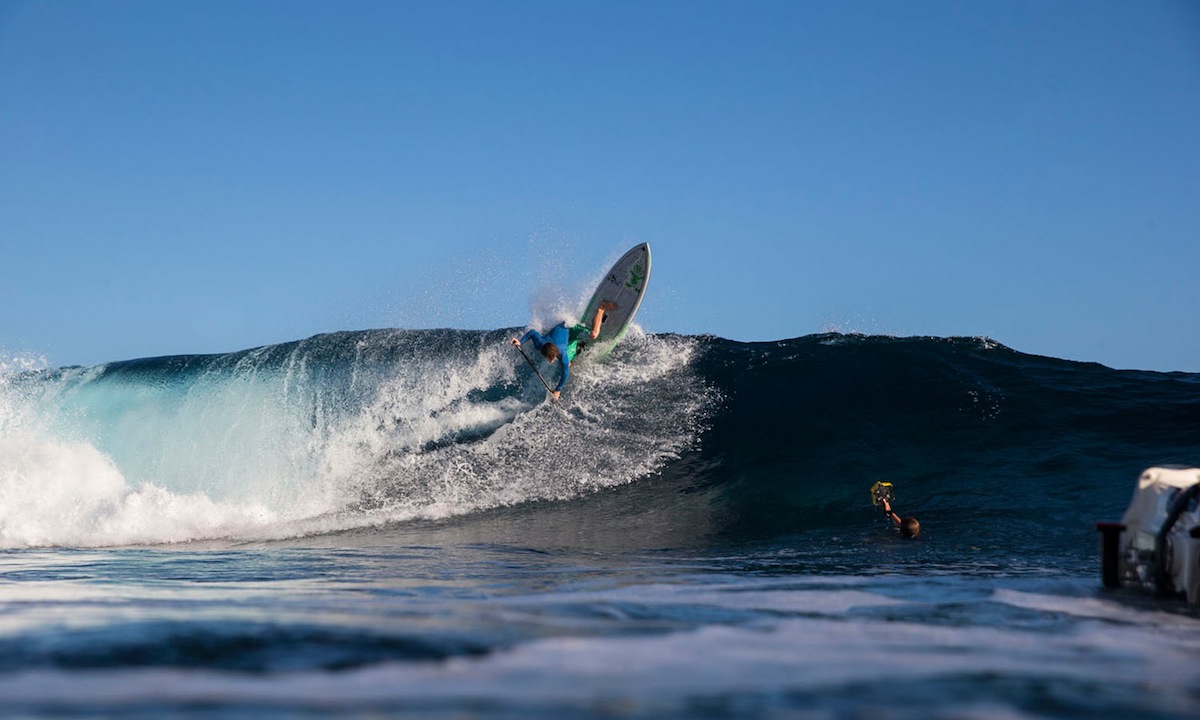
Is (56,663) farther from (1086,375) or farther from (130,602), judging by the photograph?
(1086,375)

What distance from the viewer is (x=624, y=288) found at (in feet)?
49.7

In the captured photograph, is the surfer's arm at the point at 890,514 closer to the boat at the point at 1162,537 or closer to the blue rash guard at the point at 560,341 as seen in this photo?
the boat at the point at 1162,537

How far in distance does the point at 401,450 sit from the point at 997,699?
10.9m

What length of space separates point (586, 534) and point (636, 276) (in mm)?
6688

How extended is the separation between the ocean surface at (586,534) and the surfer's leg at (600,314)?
739 millimetres

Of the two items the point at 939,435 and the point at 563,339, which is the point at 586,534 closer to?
the point at 563,339

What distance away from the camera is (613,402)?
13.7 meters

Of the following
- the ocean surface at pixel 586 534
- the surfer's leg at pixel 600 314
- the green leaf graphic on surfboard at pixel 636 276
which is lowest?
the ocean surface at pixel 586 534

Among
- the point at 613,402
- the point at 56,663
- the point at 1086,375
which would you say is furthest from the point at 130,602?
the point at 1086,375

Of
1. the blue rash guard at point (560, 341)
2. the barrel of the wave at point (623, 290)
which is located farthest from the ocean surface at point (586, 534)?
the blue rash guard at point (560, 341)

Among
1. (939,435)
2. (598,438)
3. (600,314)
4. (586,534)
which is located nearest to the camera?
(586,534)

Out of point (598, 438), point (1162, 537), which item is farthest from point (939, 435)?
point (1162, 537)

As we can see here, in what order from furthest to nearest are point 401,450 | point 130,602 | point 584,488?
point 401,450, point 584,488, point 130,602

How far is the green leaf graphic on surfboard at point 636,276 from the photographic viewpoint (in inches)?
597
